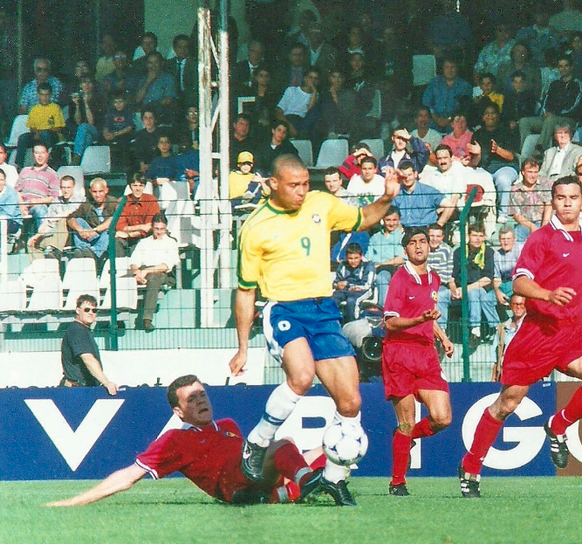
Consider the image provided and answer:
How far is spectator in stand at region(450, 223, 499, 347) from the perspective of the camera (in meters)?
11.9

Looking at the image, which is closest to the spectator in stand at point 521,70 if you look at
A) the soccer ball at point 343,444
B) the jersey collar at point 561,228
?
the jersey collar at point 561,228

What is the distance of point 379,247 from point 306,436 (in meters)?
2.31

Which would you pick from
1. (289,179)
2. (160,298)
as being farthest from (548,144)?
(289,179)

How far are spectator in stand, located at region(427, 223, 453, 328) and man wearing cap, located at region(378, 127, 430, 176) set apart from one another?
235cm

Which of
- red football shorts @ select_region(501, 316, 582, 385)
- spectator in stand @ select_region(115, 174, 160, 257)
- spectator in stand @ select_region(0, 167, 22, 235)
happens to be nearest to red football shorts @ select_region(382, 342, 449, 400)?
red football shorts @ select_region(501, 316, 582, 385)

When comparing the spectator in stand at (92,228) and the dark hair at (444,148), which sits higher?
the dark hair at (444,148)

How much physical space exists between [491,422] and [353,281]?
4.25 m

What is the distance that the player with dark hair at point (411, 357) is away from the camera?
9.05 meters

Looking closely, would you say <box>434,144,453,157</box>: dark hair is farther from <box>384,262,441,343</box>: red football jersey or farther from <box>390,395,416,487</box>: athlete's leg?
<box>390,395,416,487</box>: athlete's leg

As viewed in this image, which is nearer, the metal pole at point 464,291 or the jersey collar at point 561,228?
the jersey collar at point 561,228

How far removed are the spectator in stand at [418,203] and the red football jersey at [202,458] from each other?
17.3 feet

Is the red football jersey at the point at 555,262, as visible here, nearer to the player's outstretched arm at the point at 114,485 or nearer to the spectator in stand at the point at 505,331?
the player's outstretched arm at the point at 114,485

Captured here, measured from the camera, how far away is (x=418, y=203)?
12547 mm

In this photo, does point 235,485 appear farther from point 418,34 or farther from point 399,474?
point 418,34
